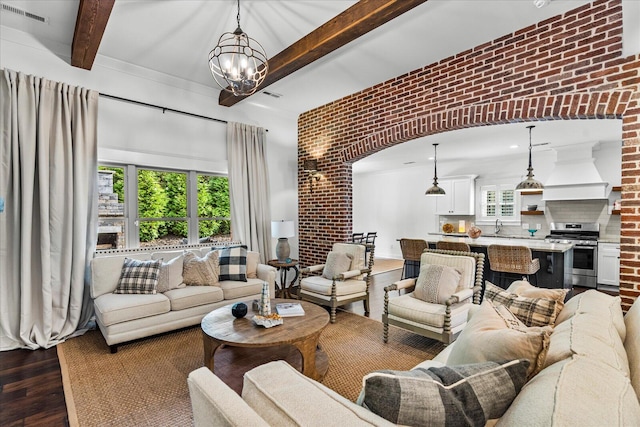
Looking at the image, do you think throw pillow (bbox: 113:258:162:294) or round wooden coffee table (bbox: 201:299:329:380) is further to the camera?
throw pillow (bbox: 113:258:162:294)

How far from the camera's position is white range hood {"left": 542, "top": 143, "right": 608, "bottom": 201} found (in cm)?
577

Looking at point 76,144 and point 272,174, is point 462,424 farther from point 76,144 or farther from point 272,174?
point 272,174

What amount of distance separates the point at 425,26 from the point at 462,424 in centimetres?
324

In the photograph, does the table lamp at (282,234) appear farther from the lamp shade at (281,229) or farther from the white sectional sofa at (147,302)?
the white sectional sofa at (147,302)

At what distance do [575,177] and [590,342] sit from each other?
20.9 ft

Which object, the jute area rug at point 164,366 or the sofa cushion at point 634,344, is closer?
the sofa cushion at point 634,344

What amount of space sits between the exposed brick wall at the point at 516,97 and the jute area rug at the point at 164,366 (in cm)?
189

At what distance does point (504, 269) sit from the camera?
4160mm

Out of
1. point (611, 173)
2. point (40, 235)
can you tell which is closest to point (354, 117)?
point (40, 235)

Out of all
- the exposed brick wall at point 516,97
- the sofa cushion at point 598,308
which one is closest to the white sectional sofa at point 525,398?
the sofa cushion at point 598,308

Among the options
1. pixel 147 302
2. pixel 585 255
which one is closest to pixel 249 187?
pixel 147 302

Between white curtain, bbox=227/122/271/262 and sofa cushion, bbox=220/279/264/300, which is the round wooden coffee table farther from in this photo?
white curtain, bbox=227/122/271/262

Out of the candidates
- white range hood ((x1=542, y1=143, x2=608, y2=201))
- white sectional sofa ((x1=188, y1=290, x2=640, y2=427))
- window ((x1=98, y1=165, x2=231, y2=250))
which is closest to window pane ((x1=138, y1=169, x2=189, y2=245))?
window ((x1=98, y1=165, x2=231, y2=250))

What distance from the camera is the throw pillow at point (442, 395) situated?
0.87 meters
